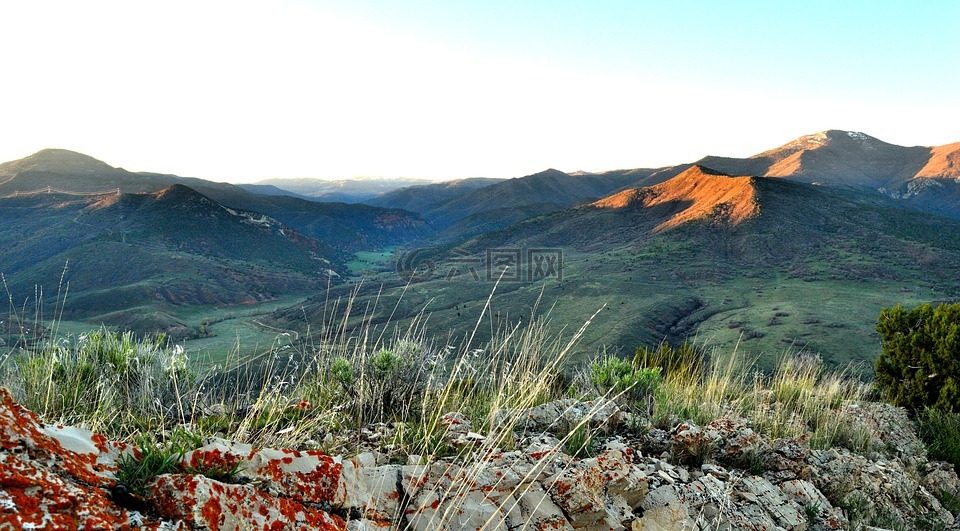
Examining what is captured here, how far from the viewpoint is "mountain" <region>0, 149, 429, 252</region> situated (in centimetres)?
11688

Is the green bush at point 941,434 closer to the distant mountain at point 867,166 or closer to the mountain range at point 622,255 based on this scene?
the mountain range at point 622,255

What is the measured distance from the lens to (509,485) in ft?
7.87

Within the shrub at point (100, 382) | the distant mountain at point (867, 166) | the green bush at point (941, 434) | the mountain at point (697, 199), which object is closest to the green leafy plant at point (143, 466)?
the shrub at point (100, 382)

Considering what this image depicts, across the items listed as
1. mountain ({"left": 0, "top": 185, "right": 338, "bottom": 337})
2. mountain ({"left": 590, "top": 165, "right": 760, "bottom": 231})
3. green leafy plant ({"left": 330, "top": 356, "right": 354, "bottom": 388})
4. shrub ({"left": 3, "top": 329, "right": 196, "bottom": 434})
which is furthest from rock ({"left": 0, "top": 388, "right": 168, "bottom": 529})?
mountain ({"left": 590, "top": 165, "right": 760, "bottom": 231})

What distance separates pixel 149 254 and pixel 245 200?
7319 centimetres

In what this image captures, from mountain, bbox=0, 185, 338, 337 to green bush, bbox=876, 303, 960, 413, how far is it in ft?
187

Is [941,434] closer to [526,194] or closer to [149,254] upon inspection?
[149,254]

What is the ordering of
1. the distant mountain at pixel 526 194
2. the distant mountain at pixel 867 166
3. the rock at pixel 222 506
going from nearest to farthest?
the rock at pixel 222 506, the distant mountain at pixel 867 166, the distant mountain at pixel 526 194

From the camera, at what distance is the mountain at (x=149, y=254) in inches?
2398

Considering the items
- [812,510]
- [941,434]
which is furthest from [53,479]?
[941,434]

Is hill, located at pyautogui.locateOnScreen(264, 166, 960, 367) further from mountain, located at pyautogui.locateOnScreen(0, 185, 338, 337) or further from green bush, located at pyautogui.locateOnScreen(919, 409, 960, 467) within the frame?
green bush, located at pyautogui.locateOnScreen(919, 409, 960, 467)

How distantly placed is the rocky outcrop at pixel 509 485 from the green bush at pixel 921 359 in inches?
72.6

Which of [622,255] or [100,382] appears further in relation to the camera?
[622,255]

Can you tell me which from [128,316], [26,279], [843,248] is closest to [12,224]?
[26,279]
